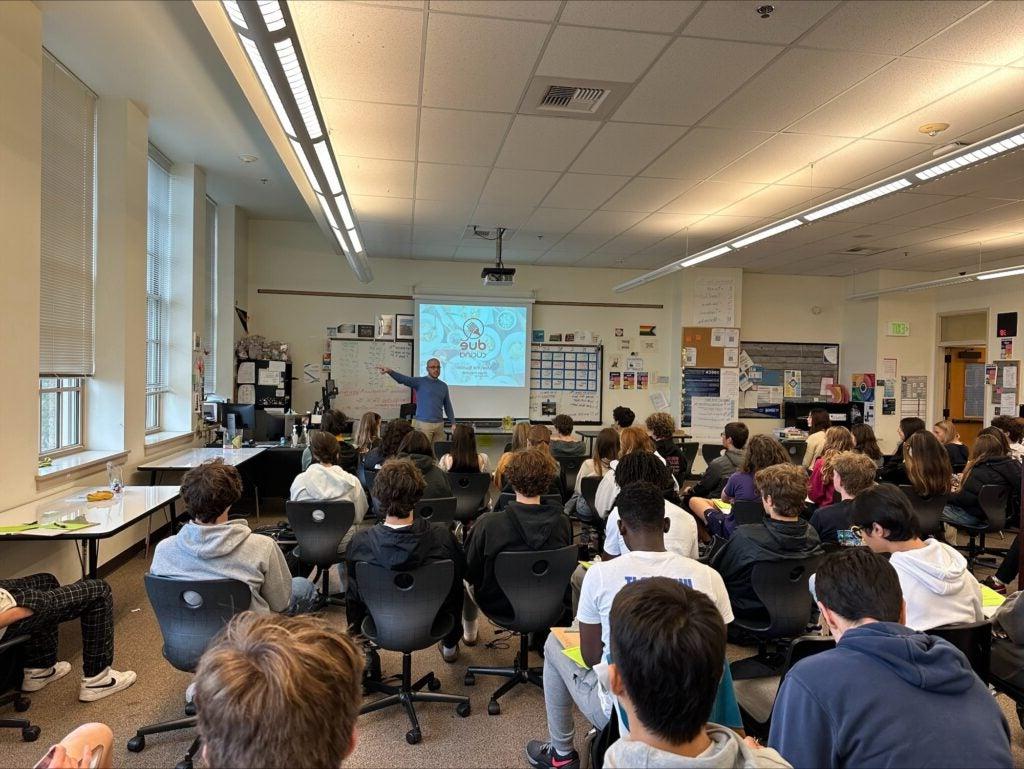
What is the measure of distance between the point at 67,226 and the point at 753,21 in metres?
4.46

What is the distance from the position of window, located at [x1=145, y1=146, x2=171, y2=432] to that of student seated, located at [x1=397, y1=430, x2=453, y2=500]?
10.2ft

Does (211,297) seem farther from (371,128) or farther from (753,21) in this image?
(753,21)

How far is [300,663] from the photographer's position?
3.06 ft

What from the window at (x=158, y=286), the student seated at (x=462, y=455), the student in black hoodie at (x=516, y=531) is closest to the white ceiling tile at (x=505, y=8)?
the student in black hoodie at (x=516, y=531)

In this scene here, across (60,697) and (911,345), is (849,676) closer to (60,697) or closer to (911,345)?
(60,697)

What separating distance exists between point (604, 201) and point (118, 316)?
13.9 ft

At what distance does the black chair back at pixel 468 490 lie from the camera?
183 inches

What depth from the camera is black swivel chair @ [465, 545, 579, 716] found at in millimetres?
2703

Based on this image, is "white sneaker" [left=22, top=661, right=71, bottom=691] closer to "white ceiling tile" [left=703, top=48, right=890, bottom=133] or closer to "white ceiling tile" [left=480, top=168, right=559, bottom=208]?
"white ceiling tile" [left=480, top=168, right=559, bottom=208]

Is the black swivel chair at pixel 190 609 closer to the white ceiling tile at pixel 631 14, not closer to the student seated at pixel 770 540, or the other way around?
the student seated at pixel 770 540

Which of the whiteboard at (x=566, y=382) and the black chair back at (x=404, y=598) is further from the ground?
the whiteboard at (x=566, y=382)

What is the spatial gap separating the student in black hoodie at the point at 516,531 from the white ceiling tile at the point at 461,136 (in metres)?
2.32

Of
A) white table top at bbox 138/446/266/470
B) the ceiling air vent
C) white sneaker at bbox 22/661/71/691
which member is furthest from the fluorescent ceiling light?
white sneaker at bbox 22/661/71/691

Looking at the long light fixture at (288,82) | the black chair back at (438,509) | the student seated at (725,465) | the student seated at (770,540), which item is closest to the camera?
the long light fixture at (288,82)
